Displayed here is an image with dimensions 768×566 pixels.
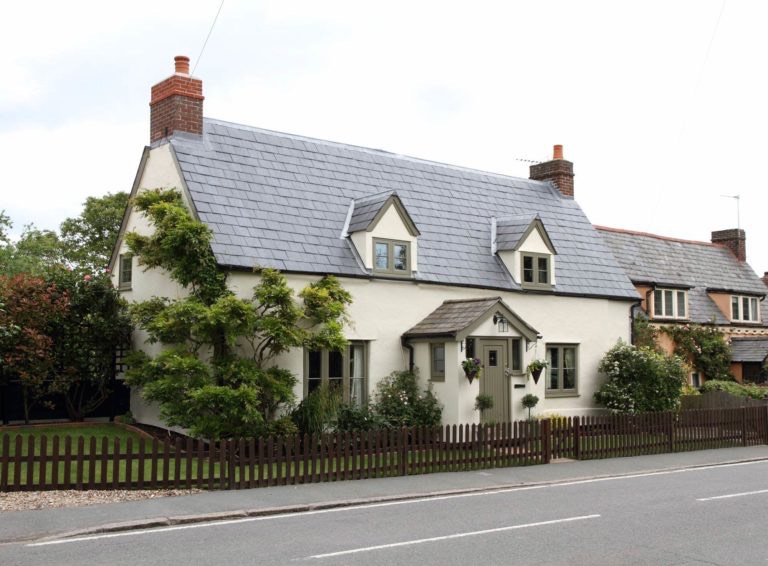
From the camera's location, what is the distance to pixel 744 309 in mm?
41188

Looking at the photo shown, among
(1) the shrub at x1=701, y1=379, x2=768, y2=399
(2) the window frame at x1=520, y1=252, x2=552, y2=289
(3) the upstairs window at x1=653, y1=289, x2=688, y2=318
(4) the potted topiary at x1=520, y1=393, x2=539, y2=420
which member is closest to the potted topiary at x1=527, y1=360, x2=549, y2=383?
(4) the potted topiary at x1=520, y1=393, x2=539, y2=420

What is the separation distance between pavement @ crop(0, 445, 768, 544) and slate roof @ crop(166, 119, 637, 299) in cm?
633

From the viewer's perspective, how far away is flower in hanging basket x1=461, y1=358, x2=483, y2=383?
2019 centimetres

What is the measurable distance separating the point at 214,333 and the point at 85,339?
4846 mm

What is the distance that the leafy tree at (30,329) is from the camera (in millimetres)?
19219

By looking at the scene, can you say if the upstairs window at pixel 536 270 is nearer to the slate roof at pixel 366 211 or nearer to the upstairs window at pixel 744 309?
the slate roof at pixel 366 211

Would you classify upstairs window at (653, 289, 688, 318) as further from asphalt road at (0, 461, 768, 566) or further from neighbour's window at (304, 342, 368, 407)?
asphalt road at (0, 461, 768, 566)

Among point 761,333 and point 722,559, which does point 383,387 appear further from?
point 761,333

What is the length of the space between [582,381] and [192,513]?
16.5m

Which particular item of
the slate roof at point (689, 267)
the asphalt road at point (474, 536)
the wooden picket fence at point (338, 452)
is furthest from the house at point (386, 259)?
the slate roof at point (689, 267)

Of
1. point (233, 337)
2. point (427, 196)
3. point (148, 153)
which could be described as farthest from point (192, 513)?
point (427, 196)

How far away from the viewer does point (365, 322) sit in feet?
68.6

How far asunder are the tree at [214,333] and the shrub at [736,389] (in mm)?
19213

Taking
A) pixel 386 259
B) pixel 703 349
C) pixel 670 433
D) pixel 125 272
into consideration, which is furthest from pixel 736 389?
pixel 125 272
